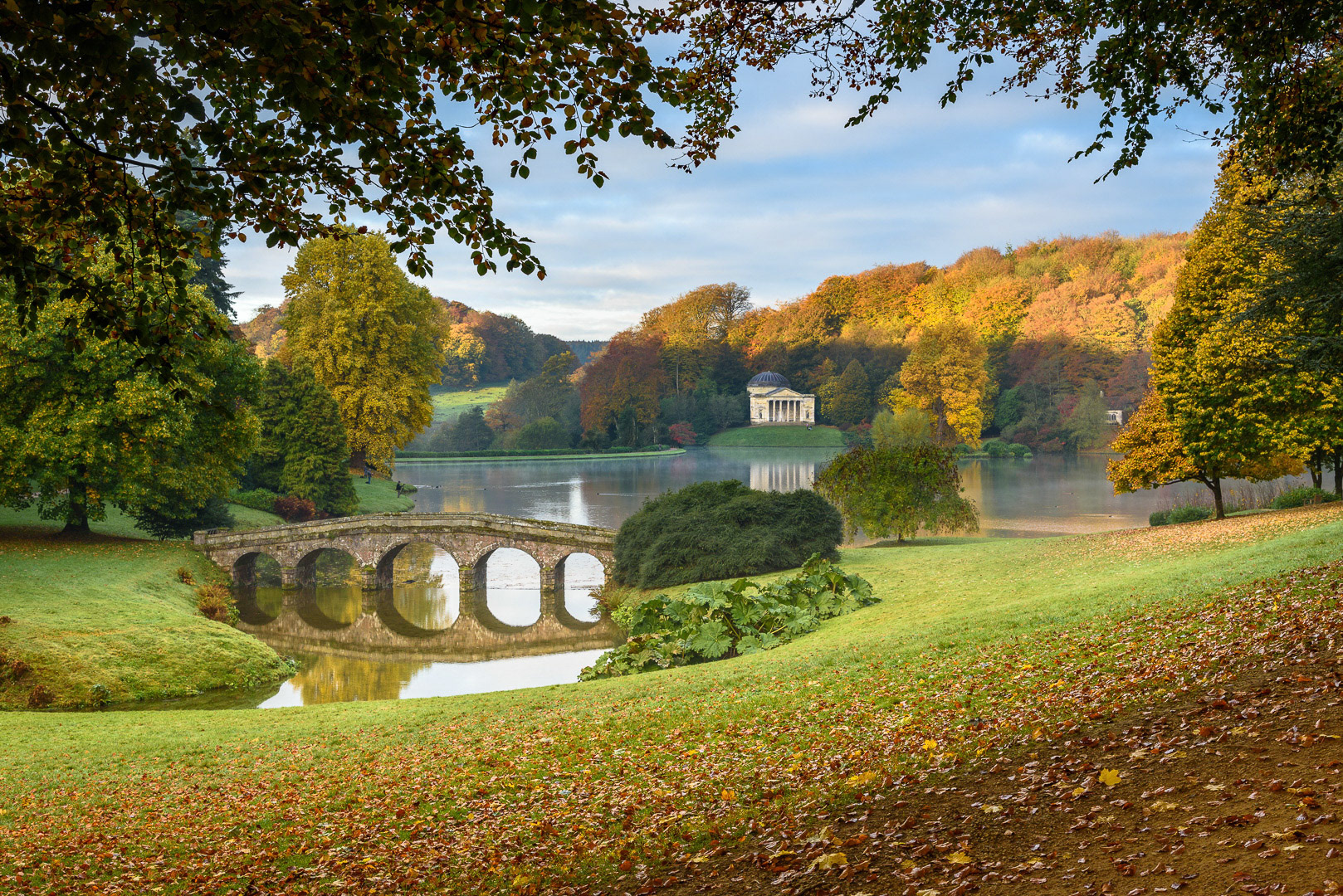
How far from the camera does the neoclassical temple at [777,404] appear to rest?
280 ft

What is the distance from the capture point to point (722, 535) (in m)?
22.8

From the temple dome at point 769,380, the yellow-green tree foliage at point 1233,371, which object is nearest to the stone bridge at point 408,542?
the yellow-green tree foliage at point 1233,371

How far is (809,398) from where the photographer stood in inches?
3344

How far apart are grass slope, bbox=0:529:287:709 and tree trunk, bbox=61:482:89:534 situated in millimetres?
984

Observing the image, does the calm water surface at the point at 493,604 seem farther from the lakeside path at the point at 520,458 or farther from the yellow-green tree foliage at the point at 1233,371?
the lakeside path at the point at 520,458

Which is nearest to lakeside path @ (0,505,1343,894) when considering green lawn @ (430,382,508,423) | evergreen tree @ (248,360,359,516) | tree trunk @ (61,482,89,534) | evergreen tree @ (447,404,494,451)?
tree trunk @ (61,482,89,534)

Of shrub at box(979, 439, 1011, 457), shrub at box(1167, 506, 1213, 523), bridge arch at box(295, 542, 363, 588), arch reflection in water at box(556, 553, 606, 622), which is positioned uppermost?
shrub at box(979, 439, 1011, 457)

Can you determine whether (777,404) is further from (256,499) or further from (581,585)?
(256,499)

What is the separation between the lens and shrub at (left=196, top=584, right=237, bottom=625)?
76.1 ft

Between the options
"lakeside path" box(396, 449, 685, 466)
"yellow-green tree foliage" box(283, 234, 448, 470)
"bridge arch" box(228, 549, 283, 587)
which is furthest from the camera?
"lakeside path" box(396, 449, 685, 466)

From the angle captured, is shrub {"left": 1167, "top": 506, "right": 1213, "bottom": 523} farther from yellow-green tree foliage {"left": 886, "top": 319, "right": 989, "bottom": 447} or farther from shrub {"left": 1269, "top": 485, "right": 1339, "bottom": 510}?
yellow-green tree foliage {"left": 886, "top": 319, "right": 989, "bottom": 447}

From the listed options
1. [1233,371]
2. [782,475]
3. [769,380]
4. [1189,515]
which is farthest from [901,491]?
[769,380]

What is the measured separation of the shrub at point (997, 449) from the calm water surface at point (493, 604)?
8.61m

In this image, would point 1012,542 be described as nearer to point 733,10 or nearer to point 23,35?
point 733,10
